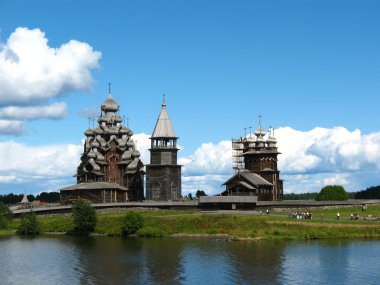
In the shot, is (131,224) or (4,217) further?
(4,217)

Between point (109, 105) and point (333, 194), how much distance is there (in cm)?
3544

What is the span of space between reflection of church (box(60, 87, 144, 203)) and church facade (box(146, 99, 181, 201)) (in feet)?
15.7

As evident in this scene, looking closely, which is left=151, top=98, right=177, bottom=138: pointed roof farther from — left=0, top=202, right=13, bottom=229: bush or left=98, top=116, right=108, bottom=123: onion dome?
left=0, top=202, right=13, bottom=229: bush

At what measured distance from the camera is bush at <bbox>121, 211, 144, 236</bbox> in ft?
209

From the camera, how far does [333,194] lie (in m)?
88.9

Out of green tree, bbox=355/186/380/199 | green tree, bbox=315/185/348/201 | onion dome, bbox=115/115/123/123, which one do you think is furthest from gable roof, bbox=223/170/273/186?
green tree, bbox=355/186/380/199

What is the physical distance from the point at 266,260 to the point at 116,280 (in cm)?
1155

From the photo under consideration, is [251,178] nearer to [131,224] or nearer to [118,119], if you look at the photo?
[118,119]

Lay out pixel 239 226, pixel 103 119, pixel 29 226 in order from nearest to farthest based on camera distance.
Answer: pixel 239 226, pixel 29 226, pixel 103 119

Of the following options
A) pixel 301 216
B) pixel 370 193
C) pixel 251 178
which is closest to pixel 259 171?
pixel 251 178

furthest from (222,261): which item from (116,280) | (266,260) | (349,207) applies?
(349,207)

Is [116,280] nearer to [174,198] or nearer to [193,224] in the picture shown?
[193,224]

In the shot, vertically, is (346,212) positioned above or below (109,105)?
below

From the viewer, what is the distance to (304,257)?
45.6 meters
